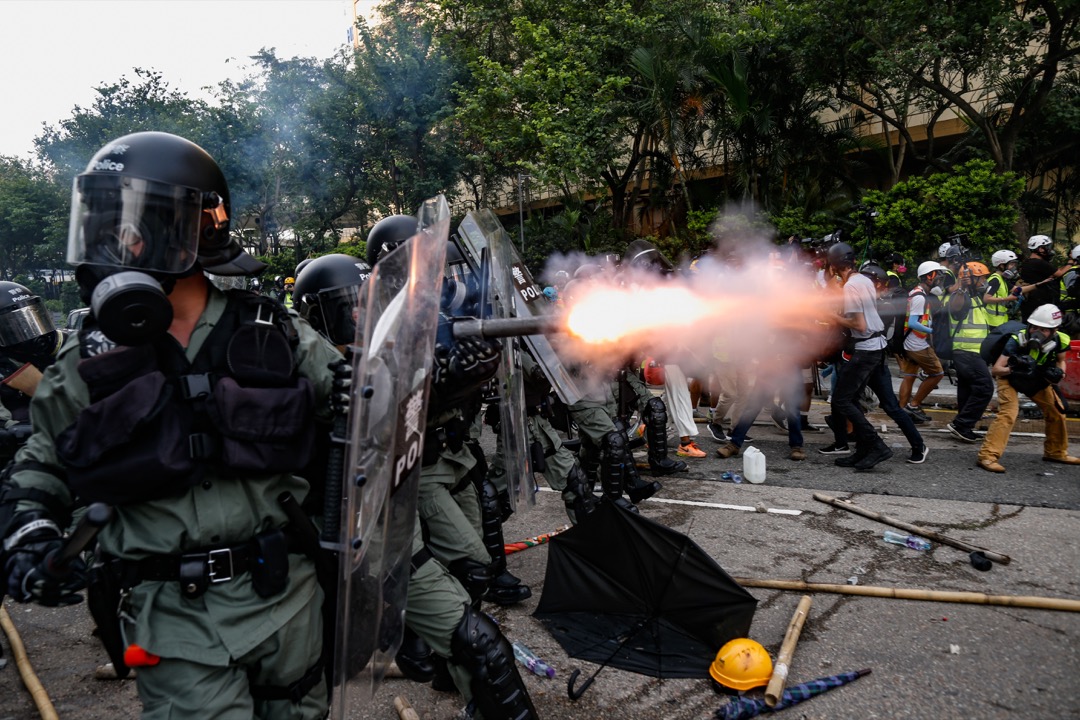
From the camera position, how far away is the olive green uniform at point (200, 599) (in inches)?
73.7

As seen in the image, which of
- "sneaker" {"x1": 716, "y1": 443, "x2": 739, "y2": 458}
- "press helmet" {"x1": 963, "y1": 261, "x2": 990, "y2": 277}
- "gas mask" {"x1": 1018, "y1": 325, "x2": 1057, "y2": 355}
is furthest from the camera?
"press helmet" {"x1": 963, "y1": 261, "x2": 990, "y2": 277}

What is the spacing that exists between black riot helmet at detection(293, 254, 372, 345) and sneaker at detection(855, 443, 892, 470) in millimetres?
4793

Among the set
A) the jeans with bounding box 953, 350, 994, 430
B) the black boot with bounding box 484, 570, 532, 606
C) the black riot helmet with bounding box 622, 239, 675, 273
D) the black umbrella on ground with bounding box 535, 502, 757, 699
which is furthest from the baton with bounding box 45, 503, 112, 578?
the jeans with bounding box 953, 350, 994, 430

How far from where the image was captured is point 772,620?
3.69 m

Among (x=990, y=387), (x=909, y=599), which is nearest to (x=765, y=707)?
(x=909, y=599)

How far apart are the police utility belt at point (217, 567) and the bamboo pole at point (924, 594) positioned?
8.12 feet

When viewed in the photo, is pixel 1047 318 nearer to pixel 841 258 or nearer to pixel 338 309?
pixel 841 258

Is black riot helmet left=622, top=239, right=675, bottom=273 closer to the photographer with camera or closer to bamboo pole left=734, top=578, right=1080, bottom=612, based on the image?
bamboo pole left=734, top=578, right=1080, bottom=612

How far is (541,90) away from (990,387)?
37.5ft

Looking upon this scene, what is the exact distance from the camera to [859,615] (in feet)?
12.0

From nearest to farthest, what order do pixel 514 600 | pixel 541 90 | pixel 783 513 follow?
pixel 514 600
pixel 783 513
pixel 541 90

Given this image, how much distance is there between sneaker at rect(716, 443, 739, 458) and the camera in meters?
7.23

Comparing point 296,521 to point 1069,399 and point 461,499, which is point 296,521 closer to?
point 461,499

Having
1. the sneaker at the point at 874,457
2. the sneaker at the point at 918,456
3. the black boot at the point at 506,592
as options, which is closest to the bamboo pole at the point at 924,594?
the black boot at the point at 506,592
